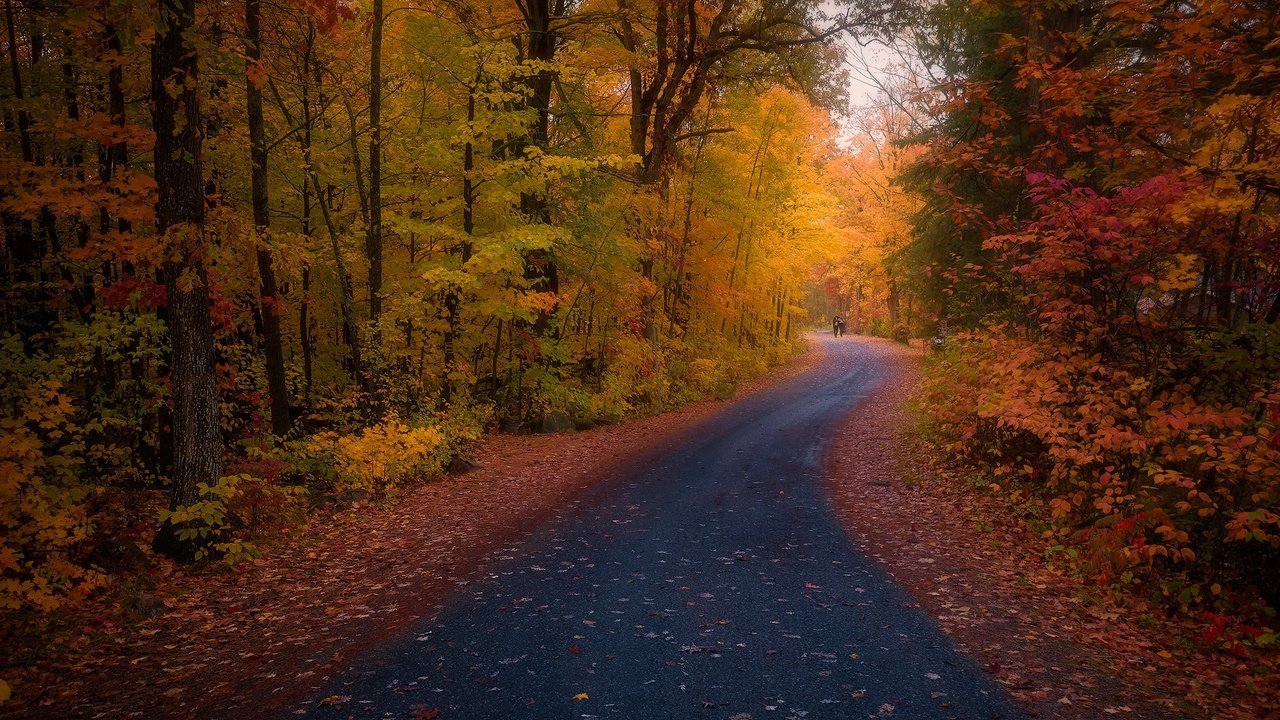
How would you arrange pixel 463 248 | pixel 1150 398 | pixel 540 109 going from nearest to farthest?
pixel 1150 398, pixel 463 248, pixel 540 109

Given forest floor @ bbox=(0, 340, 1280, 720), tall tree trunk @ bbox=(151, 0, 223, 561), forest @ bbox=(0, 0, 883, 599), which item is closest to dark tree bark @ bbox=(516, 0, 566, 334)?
forest @ bbox=(0, 0, 883, 599)

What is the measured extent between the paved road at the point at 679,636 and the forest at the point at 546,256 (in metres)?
2.60

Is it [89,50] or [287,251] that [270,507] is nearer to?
[287,251]

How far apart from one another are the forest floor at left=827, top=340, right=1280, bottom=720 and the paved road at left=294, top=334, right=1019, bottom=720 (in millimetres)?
350

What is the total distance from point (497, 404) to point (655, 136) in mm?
9263

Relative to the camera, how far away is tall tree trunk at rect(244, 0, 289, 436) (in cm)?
1081

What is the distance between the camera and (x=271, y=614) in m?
6.33

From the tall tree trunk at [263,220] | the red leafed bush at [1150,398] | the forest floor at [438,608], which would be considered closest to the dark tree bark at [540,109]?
the tall tree trunk at [263,220]

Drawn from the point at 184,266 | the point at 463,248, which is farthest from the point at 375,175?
the point at 184,266

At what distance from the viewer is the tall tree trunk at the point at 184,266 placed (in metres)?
7.18

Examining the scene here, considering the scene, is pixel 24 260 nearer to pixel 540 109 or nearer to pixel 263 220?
pixel 263 220

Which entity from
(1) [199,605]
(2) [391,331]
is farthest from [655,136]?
(1) [199,605]

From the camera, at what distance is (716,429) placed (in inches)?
659

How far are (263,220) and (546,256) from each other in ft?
21.9
